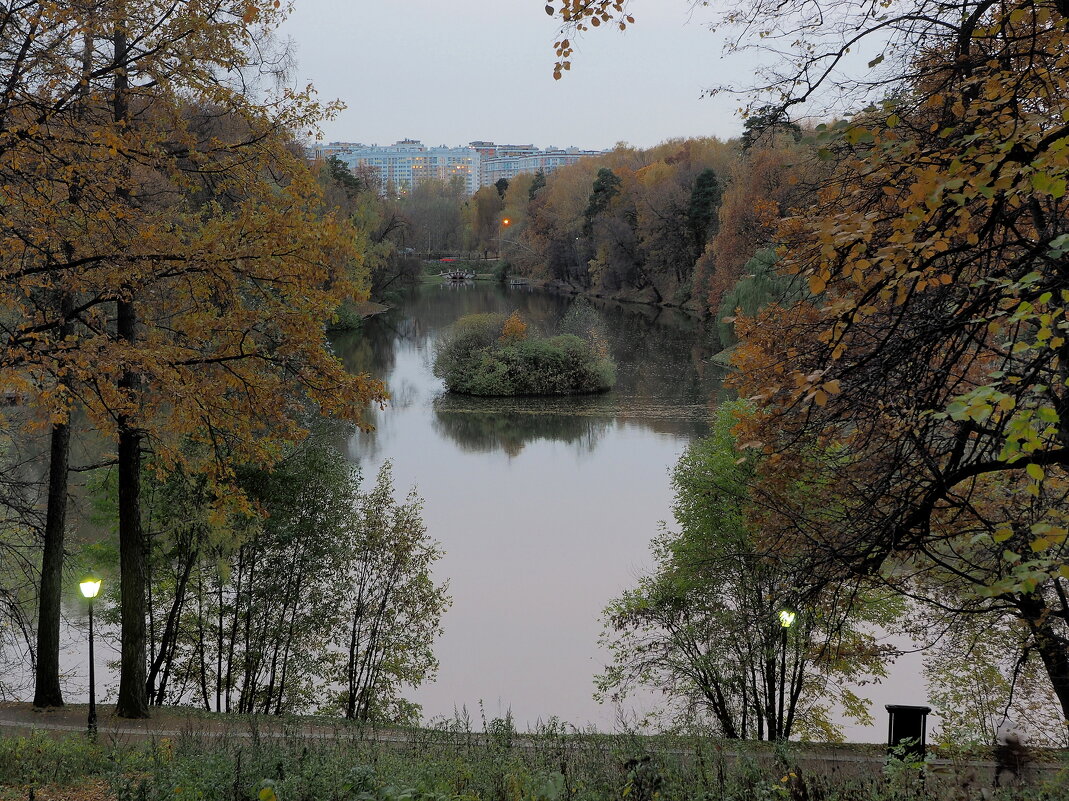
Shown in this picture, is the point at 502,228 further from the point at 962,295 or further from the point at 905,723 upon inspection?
the point at 962,295

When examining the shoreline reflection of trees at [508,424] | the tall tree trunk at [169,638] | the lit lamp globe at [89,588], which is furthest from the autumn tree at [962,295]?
the shoreline reflection of trees at [508,424]

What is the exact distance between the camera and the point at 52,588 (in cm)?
1000

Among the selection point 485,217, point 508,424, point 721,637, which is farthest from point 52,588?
point 485,217

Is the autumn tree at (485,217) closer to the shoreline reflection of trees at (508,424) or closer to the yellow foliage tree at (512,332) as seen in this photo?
the yellow foliage tree at (512,332)

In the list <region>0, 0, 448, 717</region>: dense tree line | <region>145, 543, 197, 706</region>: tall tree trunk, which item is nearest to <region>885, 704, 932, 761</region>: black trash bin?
<region>0, 0, 448, 717</region>: dense tree line

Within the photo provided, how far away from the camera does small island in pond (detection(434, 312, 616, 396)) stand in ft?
123

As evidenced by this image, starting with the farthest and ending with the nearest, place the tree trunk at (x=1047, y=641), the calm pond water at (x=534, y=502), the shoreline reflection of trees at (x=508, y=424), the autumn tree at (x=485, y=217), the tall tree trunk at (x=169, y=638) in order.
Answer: the autumn tree at (x=485, y=217)
the shoreline reflection of trees at (x=508, y=424)
the calm pond water at (x=534, y=502)
the tall tree trunk at (x=169, y=638)
the tree trunk at (x=1047, y=641)

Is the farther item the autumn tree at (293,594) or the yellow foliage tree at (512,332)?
the yellow foliage tree at (512,332)

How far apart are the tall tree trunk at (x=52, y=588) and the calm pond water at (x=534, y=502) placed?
466 centimetres

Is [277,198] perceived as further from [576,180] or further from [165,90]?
[576,180]

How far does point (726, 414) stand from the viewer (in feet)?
45.1

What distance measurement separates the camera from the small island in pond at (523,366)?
37562 mm

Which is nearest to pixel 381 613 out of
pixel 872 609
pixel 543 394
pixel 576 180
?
pixel 872 609

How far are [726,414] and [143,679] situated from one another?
8.75m
